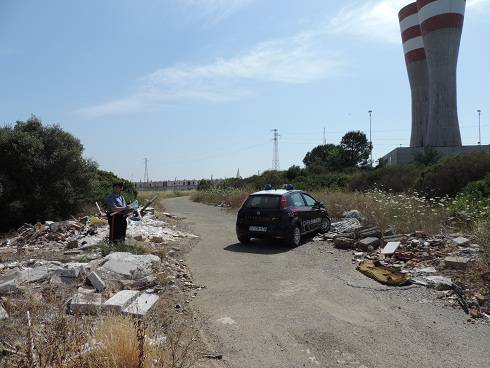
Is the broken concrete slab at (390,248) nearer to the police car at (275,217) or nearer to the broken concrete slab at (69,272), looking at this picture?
the police car at (275,217)

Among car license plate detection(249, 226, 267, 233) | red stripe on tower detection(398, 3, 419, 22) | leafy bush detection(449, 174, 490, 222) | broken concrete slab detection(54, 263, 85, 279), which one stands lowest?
broken concrete slab detection(54, 263, 85, 279)

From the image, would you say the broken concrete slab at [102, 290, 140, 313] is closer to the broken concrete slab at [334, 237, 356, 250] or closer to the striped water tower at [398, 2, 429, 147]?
the broken concrete slab at [334, 237, 356, 250]

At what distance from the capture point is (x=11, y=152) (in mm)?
15891

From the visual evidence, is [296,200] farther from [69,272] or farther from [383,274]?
[69,272]

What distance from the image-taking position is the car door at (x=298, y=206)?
40.1 ft

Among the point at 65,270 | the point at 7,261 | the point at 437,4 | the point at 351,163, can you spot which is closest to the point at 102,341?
the point at 65,270

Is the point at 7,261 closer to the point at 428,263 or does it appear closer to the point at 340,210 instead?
the point at 428,263

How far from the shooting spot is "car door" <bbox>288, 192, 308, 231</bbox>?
12.2 metres

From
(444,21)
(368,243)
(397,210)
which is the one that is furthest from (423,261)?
(444,21)

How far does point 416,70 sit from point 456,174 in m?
45.7

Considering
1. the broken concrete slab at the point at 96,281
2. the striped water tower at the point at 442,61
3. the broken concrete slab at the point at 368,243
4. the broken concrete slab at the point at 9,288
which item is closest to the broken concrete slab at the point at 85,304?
the broken concrete slab at the point at 96,281

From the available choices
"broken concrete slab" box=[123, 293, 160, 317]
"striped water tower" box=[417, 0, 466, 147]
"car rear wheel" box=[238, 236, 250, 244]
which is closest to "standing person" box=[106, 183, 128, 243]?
"car rear wheel" box=[238, 236, 250, 244]

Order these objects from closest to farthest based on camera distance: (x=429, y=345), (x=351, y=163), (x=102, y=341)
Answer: (x=102, y=341), (x=429, y=345), (x=351, y=163)

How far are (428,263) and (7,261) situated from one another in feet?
28.0
